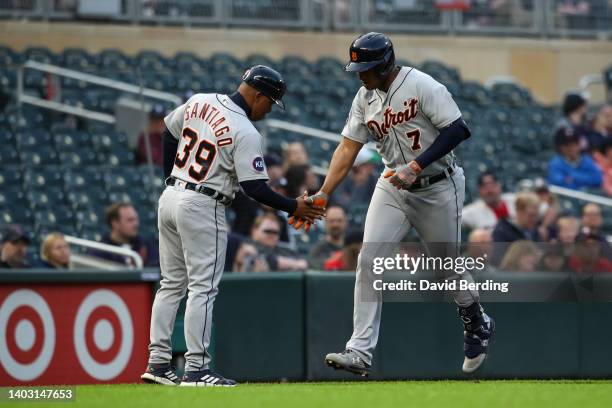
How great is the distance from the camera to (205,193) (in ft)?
24.2

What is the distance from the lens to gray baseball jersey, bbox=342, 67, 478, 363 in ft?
24.1

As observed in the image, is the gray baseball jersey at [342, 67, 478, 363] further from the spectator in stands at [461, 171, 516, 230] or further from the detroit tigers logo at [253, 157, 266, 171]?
the spectator in stands at [461, 171, 516, 230]

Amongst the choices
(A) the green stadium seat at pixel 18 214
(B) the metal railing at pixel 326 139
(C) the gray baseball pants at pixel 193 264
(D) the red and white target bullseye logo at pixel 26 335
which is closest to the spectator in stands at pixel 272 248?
(D) the red and white target bullseye logo at pixel 26 335

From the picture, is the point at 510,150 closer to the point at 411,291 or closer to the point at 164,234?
the point at 411,291

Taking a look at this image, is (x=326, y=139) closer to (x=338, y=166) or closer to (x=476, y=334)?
(x=338, y=166)

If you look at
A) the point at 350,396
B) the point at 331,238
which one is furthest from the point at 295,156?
the point at 350,396

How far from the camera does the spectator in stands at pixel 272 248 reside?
10562 millimetres

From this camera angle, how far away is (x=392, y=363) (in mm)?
9648

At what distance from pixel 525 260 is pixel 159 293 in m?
3.46

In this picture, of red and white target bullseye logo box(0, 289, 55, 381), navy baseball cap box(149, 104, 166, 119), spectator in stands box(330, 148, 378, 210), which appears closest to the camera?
red and white target bullseye logo box(0, 289, 55, 381)

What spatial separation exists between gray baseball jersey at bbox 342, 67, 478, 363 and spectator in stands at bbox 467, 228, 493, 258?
6.29ft

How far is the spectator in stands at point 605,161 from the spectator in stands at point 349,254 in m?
5.32

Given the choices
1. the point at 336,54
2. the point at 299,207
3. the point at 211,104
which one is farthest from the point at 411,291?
the point at 336,54

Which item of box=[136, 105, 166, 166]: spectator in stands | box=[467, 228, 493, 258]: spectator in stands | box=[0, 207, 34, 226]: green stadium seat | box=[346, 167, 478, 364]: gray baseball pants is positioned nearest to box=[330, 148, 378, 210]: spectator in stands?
box=[467, 228, 493, 258]: spectator in stands
